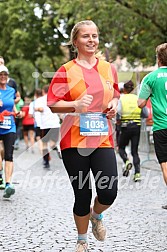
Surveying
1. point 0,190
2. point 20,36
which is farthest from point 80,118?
point 20,36

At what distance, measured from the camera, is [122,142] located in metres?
10.8

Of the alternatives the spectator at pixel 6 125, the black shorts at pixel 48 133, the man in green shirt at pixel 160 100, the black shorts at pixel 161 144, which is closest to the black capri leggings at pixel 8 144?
the spectator at pixel 6 125

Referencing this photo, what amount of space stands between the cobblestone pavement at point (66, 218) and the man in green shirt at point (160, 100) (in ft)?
2.48

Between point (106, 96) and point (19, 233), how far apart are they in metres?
1.81

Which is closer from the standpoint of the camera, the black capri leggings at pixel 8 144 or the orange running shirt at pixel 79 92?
the orange running shirt at pixel 79 92

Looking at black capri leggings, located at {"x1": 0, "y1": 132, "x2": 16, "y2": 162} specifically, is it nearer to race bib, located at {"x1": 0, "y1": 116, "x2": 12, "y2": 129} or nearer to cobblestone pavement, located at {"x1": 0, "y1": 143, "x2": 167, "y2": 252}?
race bib, located at {"x1": 0, "y1": 116, "x2": 12, "y2": 129}

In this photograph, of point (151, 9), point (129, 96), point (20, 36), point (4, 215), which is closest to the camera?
point (4, 215)

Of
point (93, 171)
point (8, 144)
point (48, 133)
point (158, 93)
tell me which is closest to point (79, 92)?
point (93, 171)

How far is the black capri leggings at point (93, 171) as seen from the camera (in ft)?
14.6

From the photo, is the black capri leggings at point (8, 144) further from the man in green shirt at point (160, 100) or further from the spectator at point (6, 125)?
the man in green shirt at point (160, 100)

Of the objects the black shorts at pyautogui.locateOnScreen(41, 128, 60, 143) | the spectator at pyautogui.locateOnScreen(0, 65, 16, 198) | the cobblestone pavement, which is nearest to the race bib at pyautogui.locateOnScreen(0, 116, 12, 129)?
the spectator at pyautogui.locateOnScreen(0, 65, 16, 198)

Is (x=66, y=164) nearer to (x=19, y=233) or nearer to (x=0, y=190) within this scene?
(x=19, y=233)

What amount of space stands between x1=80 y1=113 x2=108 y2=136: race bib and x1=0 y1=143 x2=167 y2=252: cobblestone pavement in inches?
41.6

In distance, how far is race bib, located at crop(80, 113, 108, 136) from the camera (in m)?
4.47
